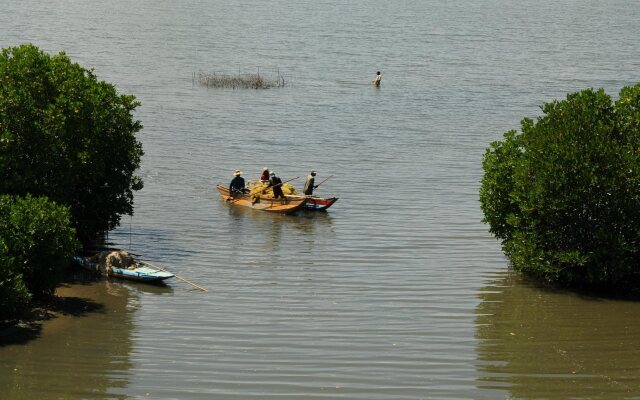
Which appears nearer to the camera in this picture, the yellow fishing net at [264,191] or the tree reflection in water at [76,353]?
the tree reflection in water at [76,353]

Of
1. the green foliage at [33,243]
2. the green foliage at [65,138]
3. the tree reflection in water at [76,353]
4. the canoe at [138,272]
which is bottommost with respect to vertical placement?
the tree reflection in water at [76,353]

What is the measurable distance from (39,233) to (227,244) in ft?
37.9

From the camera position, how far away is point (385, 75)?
9300 cm

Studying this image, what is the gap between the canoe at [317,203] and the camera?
4494cm

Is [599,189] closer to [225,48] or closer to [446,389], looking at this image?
[446,389]

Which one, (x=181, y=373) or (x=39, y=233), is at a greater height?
(x=39, y=233)

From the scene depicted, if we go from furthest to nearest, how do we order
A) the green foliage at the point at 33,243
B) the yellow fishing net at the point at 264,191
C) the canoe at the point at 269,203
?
1. the yellow fishing net at the point at 264,191
2. the canoe at the point at 269,203
3. the green foliage at the point at 33,243

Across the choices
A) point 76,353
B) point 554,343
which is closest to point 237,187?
point 76,353

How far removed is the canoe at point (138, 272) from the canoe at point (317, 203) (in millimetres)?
12314

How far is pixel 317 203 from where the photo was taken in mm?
45188

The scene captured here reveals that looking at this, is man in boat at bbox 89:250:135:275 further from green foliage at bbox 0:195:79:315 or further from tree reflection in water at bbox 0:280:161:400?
green foliage at bbox 0:195:79:315

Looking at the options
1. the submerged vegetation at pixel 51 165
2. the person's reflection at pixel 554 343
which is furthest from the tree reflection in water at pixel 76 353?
the person's reflection at pixel 554 343

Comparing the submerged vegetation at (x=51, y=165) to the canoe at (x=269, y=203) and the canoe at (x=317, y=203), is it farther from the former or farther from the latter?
the canoe at (x=317, y=203)

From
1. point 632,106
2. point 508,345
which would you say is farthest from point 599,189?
point 508,345
